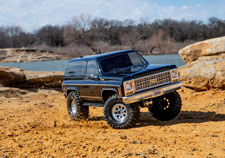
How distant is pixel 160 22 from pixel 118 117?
213 feet

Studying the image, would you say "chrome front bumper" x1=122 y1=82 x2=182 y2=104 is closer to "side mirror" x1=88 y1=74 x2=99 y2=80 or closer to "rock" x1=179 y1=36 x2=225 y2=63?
"side mirror" x1=88 y1=74 x2=99 y2=80

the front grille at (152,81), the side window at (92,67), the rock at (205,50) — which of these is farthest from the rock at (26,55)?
the front grille at (152,81)

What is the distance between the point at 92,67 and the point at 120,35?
134 feet

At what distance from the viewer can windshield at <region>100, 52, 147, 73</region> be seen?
855 centimetres

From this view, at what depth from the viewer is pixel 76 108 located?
31.0ft

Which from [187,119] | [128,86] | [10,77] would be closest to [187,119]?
[187,119]

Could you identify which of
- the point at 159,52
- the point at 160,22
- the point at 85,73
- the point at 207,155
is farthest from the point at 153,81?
the point at 160,22

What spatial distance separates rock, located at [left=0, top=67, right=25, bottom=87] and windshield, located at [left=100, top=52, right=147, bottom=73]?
1023 centimetres

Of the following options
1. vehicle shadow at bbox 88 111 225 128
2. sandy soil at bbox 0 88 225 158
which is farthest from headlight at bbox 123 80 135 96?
vehicle shadow at bbox 88 111 225 128

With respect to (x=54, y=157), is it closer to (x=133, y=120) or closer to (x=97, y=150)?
(x=97, y=150)

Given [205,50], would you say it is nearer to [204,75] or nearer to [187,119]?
[204,75]

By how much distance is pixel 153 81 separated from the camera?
7.73m

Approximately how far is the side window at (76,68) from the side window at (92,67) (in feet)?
0.86

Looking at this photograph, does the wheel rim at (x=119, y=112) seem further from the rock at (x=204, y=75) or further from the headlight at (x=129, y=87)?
the rock at (x=204, y=75)
